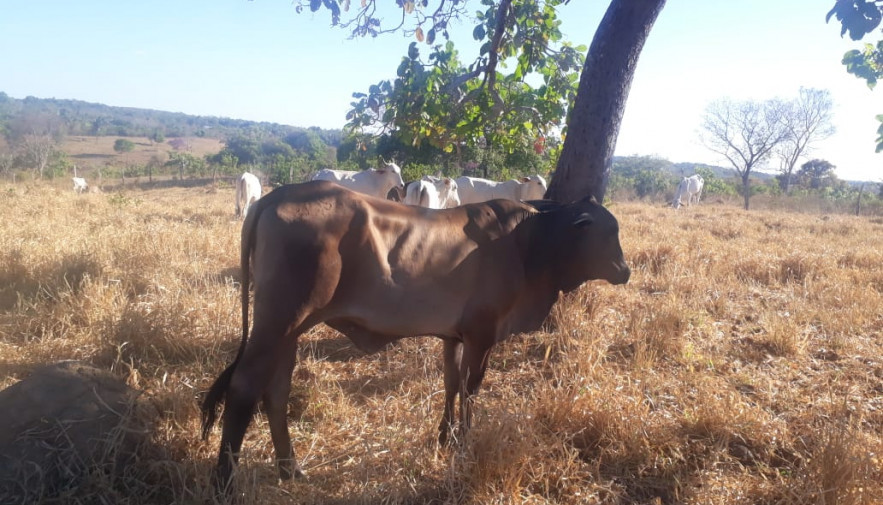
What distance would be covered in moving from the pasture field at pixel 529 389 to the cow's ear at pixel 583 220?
1.11 meters

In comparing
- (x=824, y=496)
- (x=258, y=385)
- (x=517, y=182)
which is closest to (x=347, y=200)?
(x=258, y=385)

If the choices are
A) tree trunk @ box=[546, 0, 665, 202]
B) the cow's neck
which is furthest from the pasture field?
tree trunk @ box=[546, 0, 665, 202]

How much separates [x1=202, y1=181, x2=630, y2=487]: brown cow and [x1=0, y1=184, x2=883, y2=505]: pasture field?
35 centimetres

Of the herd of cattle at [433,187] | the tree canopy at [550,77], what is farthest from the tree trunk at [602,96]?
the herd of cattle at [433,187]

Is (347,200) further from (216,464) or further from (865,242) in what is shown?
(865,242)

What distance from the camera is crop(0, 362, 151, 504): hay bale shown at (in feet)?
8.51

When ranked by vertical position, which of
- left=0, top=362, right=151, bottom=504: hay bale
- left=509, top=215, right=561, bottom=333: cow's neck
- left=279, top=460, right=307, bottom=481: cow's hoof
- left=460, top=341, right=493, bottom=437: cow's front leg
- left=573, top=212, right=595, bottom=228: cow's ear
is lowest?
left=279, top=460, right=307, bottom=481: cow's hoof

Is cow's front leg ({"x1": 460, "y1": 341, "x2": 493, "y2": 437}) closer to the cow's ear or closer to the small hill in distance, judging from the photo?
the cow's ear

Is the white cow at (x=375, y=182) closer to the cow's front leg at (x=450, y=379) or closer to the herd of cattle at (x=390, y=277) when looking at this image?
the herd of cattle at (x=390, y=277)

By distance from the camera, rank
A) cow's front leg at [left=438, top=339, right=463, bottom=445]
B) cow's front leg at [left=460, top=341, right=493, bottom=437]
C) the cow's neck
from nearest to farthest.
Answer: cow's front leg at [left=460, top=341, right=493, bottom=437] < cow's front leg at [left=438, top=339, right=463, bottom=445] < the cow's neck

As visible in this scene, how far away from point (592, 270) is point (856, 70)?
14.2ft

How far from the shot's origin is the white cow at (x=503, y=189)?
13996 millimetres

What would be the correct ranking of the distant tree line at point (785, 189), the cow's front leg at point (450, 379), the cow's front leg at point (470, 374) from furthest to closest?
1. the distant tree line at point (785, 189)
2. the cow's front leg at point (450, 379)
3. the cow's front leg at point (470, 374)

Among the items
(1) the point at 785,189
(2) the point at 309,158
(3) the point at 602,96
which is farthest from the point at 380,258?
(1) the point at 785,189
